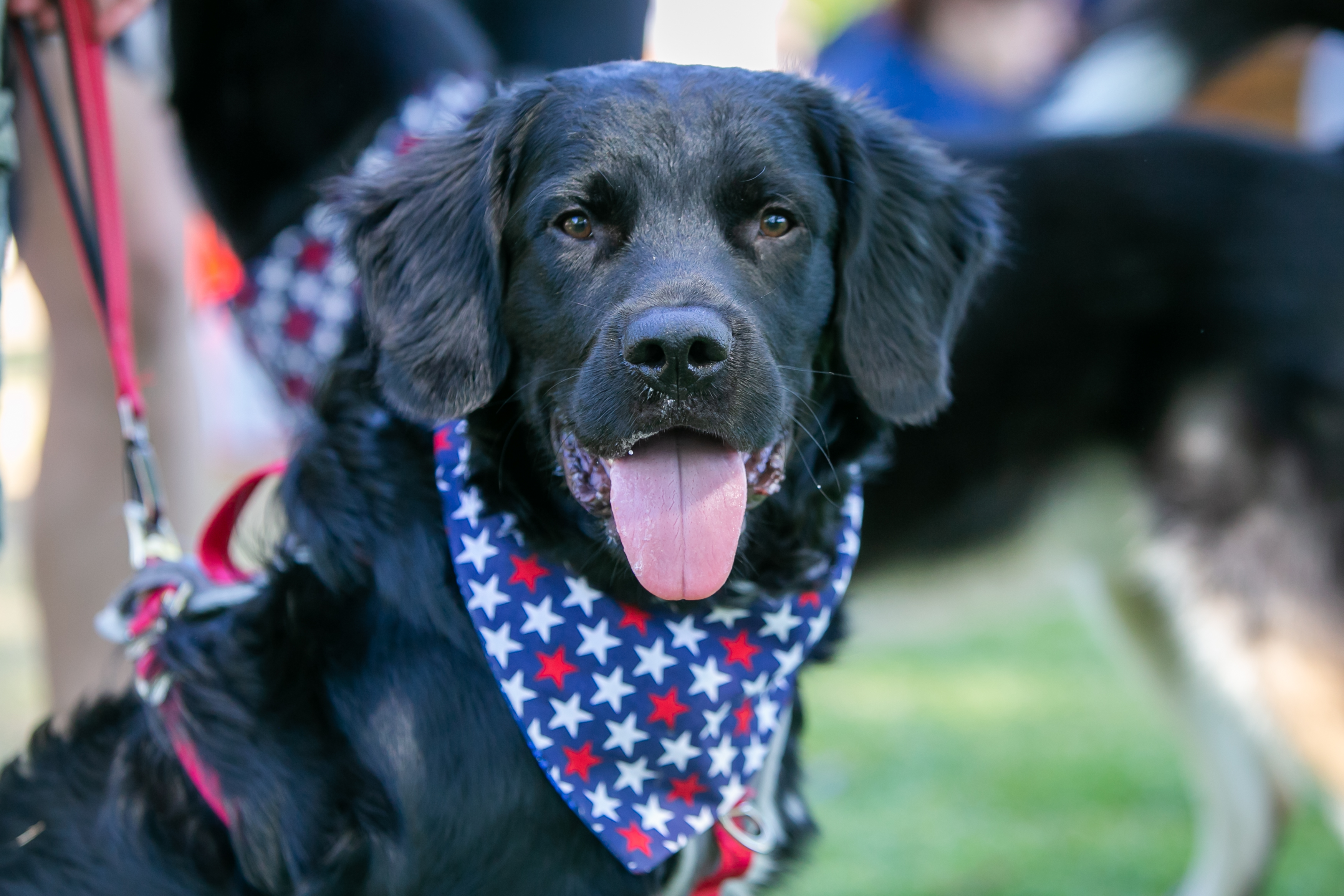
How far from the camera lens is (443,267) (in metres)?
2.01

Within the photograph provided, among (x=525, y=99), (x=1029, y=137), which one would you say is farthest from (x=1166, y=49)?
(x=525, y=99)

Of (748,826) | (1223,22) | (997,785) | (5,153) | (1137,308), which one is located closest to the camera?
(5,153)

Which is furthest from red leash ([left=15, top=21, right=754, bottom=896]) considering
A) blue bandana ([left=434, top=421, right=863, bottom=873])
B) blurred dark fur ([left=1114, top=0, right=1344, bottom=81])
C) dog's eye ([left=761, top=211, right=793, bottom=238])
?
blurred dark fur ([left=1114, top=0, right=1344, bottom=81])

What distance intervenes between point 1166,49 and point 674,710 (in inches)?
101

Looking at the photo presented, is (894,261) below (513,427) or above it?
above

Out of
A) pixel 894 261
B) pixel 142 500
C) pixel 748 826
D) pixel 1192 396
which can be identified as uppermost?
pixel 894 261

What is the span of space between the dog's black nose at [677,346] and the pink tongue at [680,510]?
0.13 metres

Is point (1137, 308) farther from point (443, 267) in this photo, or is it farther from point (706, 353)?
point (443, 267)

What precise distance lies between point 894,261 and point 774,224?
0.78 ft

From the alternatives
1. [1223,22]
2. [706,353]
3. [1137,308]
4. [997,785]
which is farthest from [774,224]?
[997,785]

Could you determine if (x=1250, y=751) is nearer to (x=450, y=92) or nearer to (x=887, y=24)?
(x=450, y=92)

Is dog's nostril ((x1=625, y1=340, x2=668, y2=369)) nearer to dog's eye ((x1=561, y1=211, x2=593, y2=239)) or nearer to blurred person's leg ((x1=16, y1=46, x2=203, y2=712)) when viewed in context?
dog's eye ((x1=561, y1=211, x2=593, y2=239))

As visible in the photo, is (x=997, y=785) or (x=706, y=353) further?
(x=997, y=785)

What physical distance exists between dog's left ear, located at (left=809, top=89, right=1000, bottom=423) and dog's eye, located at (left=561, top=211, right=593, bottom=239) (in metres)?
0.44
